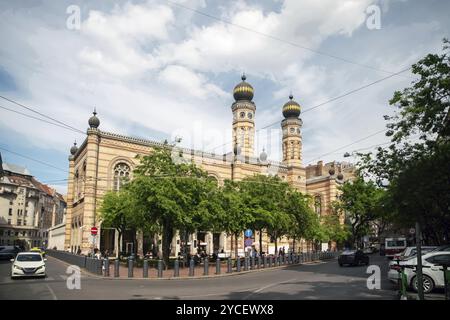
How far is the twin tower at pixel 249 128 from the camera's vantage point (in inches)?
2271

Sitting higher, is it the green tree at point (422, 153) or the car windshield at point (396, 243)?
the green tree at point (422, 153)

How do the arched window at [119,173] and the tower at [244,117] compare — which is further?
the tower at [244,117]

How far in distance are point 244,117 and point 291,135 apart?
33.4 feet

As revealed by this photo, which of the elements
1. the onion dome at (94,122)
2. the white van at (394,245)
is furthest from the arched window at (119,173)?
the white van at (394,245)

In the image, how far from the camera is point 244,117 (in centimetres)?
5847

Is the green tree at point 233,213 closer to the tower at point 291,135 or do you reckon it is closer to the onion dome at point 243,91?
the onion dome at point 243,91

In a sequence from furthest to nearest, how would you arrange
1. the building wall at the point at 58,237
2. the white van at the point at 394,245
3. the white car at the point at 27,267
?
the building wall at the point at 58,237 < the white van at the point at 394,245 < the white car at the point at 27,267

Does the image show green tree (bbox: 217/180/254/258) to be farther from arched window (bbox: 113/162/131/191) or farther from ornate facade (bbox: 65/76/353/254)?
arched window (bbox: 113/162/131/191)

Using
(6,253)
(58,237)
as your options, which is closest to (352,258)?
(6,253)

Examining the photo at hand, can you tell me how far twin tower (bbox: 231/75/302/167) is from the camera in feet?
189

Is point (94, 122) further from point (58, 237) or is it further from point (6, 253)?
point (58, 237)
